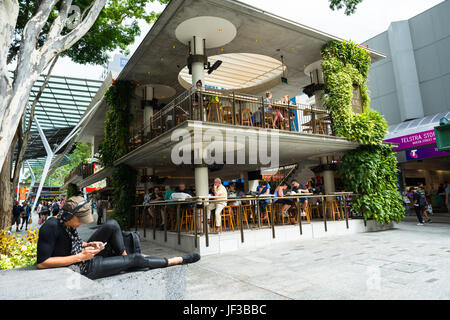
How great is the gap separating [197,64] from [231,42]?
210cm

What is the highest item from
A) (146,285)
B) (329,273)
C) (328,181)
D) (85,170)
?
(85,170)

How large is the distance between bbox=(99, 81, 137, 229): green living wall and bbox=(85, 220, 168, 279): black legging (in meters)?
9.79

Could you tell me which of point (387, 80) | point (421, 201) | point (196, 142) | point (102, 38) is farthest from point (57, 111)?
point (421, 201)

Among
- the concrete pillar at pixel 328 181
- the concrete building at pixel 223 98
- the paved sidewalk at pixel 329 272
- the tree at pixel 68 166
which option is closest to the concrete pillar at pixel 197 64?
the concrete building at pixel 223 98

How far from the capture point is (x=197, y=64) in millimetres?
10312

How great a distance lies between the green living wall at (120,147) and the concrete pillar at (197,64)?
5.26 metres

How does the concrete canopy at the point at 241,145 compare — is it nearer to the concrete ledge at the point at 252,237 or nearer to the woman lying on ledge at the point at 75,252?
the concrete ledge at the point at 252,237

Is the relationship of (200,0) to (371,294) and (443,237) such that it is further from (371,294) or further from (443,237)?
(443,237)

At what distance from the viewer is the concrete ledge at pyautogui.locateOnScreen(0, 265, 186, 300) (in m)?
1.91

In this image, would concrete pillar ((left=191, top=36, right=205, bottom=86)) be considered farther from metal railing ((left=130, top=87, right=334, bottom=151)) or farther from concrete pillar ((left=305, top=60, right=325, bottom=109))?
concrete pillar ((left=305, top=60, right=325, bottom=109))

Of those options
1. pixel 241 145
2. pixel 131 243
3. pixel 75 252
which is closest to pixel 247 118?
pixel 241 145

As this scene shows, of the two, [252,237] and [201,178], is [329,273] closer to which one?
[252,237]

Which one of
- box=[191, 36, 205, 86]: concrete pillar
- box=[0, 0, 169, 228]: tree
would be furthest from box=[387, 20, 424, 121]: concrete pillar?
box=[0, 0, 169, 228]: tree
